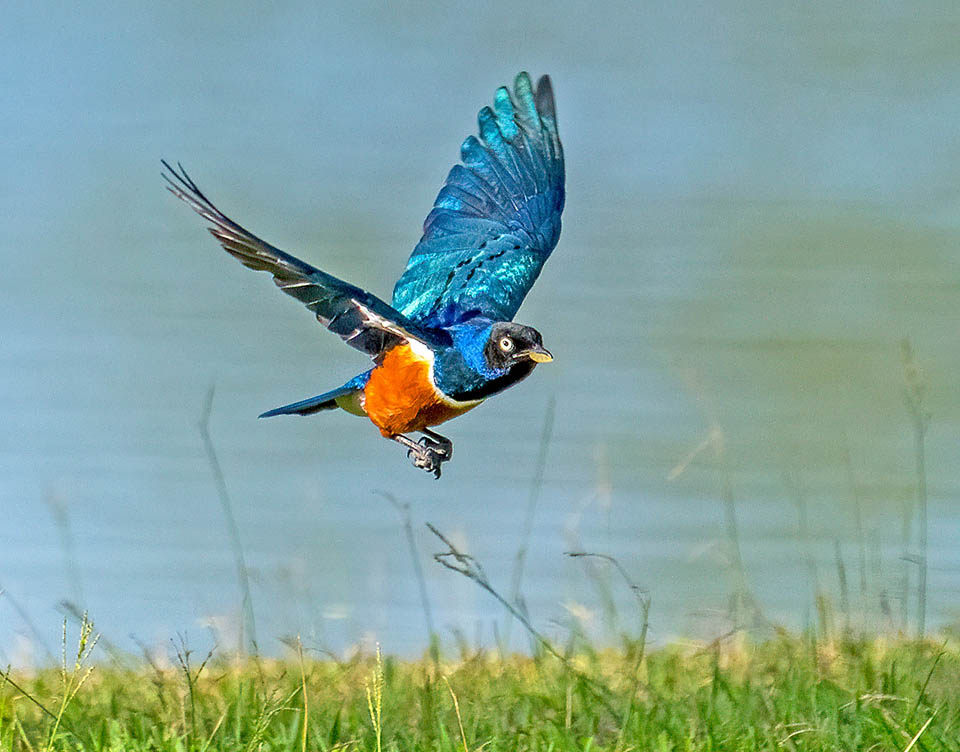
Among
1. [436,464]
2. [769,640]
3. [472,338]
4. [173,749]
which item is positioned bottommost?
[173,749]

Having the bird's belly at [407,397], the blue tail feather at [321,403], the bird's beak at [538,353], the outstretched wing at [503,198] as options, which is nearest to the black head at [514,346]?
the bird's beak at [538,353]

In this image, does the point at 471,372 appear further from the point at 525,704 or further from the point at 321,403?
the point at 525,704

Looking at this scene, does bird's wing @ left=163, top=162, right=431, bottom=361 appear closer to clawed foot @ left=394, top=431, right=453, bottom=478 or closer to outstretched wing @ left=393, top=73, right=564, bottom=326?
clawed foot @ left=394, top=431, right=453, bottom=478

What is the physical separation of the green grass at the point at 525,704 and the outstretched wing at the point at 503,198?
1.10 m


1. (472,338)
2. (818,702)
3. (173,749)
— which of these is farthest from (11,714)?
(818,702)

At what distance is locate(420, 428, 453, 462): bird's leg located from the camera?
3.10 m

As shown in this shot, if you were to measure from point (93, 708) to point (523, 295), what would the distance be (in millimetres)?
1576

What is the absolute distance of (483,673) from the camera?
Result: 4.11 meters

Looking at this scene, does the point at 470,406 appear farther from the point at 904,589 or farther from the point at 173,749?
the point at 904,589

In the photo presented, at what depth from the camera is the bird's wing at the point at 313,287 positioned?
2.81 meters

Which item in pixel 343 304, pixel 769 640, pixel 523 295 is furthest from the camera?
pixel 769 640

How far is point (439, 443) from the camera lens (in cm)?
317

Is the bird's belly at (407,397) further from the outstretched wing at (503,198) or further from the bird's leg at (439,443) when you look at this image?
the outstretched wing at (503,198)

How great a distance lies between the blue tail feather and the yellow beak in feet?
2.21
